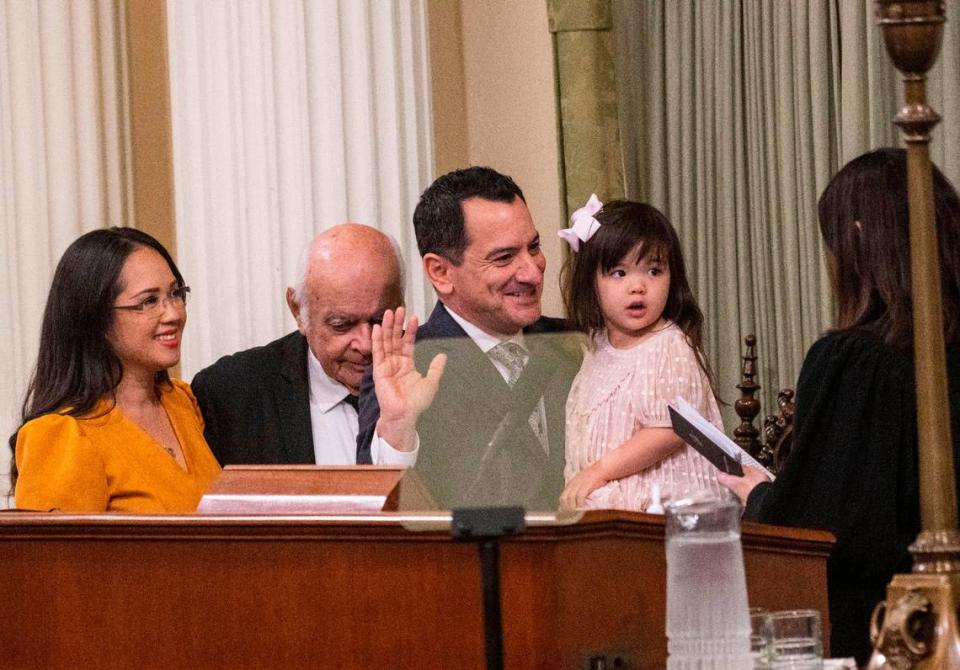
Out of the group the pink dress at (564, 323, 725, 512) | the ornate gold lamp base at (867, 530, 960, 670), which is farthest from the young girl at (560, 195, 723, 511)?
the ornate gold lamp base at (867, 530, 960, 670)

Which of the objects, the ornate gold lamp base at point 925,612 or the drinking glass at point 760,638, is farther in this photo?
the drinking glass at point 760,638

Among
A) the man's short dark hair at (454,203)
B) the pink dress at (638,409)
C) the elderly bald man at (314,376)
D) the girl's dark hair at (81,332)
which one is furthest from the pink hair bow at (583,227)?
the girl's dark hair at (81,332)

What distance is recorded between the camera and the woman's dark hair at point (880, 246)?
3242mm

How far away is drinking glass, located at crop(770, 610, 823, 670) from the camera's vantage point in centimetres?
247

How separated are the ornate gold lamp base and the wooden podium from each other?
464mm

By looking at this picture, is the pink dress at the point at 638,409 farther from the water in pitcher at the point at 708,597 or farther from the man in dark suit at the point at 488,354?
the water in pitcher at the point at 708,597

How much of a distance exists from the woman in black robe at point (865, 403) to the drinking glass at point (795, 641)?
2.49ft

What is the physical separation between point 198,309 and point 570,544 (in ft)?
9.77

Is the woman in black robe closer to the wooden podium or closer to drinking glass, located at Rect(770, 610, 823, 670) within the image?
the wooden podium

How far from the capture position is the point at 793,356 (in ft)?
19.4

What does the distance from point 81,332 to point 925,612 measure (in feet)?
7.73

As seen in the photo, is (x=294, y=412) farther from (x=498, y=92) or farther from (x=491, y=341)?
(x=498, y=92)

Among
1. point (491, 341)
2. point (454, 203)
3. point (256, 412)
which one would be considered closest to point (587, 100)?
point (454, 203)

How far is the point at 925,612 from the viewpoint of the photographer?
232 cm
